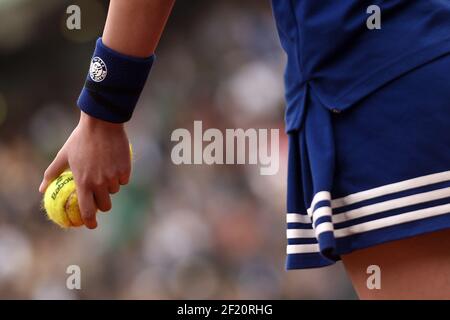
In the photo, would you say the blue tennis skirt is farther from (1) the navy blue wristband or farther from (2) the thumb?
(2) the thumb

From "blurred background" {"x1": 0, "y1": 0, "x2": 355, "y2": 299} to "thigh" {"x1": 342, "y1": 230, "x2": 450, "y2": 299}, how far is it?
3707mm

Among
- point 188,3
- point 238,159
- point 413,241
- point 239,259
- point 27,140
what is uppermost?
point 188,3

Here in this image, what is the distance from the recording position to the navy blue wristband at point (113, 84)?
120 centimetres

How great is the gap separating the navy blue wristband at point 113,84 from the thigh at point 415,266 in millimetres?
455

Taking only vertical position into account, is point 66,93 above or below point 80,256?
above

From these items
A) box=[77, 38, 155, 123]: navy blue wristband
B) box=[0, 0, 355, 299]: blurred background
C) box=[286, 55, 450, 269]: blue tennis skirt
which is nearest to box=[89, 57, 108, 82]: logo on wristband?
box=[77, 38, 155, 123]: navy blue wristband

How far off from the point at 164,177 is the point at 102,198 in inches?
154

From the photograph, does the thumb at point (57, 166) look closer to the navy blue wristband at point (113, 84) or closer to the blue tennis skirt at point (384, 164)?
the navy blue wristband at point (113, 84)

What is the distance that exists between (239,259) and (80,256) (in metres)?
1.08

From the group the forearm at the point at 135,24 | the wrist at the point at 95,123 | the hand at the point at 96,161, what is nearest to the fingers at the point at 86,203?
the hand at the point at 96,161

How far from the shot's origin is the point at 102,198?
48.2 inches

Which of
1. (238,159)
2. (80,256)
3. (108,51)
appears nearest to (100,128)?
(108,51)

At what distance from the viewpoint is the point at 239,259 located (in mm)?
4938
